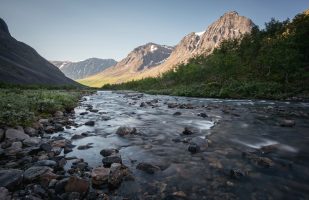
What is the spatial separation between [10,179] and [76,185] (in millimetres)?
1781

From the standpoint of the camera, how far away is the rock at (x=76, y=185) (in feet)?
18.7

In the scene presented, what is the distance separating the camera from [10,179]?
588cm

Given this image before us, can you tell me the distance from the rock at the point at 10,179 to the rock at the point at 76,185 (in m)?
1.32

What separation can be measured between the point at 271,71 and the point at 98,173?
67935mm

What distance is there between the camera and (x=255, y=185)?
21.4ft

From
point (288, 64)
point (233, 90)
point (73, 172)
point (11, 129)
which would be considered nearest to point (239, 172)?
point (73, 172)

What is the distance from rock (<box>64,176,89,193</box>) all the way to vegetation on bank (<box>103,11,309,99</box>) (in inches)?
1628

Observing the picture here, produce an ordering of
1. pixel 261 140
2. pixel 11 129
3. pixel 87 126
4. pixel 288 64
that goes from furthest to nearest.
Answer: pixel 288 64
pixel 87 126
pixel 261 140
pixel 11 129

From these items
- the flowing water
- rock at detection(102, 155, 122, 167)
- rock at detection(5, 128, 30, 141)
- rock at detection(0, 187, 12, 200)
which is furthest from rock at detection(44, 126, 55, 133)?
rock at detection(0, 187, 12, 200)

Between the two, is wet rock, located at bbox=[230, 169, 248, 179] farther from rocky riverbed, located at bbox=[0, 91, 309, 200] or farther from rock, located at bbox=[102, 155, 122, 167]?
rock, located at bbox=[102, 155, 122, 167]

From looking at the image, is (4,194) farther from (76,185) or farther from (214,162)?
(214,162)

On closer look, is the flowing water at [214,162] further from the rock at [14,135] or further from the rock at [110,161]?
the rock at [14,135]

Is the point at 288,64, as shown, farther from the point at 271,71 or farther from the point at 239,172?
the point at 239,172

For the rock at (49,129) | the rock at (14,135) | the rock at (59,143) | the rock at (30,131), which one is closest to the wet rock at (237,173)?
the rock at (59,143)
